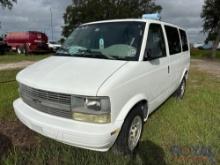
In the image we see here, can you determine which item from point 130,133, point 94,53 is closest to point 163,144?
point 130,133

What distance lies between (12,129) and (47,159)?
1.37 metres

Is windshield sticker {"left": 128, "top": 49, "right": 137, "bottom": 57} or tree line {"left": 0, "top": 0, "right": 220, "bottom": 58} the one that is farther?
tree line {"left": 0, "top": 0, "right": 220, "bottom": 58}

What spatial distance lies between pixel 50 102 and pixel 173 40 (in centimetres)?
337

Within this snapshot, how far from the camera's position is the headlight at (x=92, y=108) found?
2.77m

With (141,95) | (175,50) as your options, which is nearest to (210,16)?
(175,50)

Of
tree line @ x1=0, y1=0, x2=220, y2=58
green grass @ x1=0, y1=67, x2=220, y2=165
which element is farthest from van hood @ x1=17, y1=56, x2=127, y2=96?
tree line @ x1=0, y1=0, x2=220, y2=58

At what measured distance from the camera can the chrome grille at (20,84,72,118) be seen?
9.43 feet

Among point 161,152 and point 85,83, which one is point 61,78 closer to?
point 85,83

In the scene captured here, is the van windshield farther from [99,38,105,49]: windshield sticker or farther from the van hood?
the van hood

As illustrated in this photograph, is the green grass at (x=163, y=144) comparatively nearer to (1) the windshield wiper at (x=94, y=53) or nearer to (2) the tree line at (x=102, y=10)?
(1) the windshield wiper at (x=94, y=53)

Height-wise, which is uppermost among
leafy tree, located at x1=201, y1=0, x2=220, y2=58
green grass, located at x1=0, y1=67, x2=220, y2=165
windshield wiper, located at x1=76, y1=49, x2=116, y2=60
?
leafy tree, located at x1=201, y1=0, x2=220, y2=58

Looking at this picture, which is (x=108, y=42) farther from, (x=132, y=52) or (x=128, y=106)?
(x=128, y=106)

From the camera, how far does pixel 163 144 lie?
12.5ft

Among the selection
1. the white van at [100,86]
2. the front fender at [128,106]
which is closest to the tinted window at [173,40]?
the white van at [100,86]
